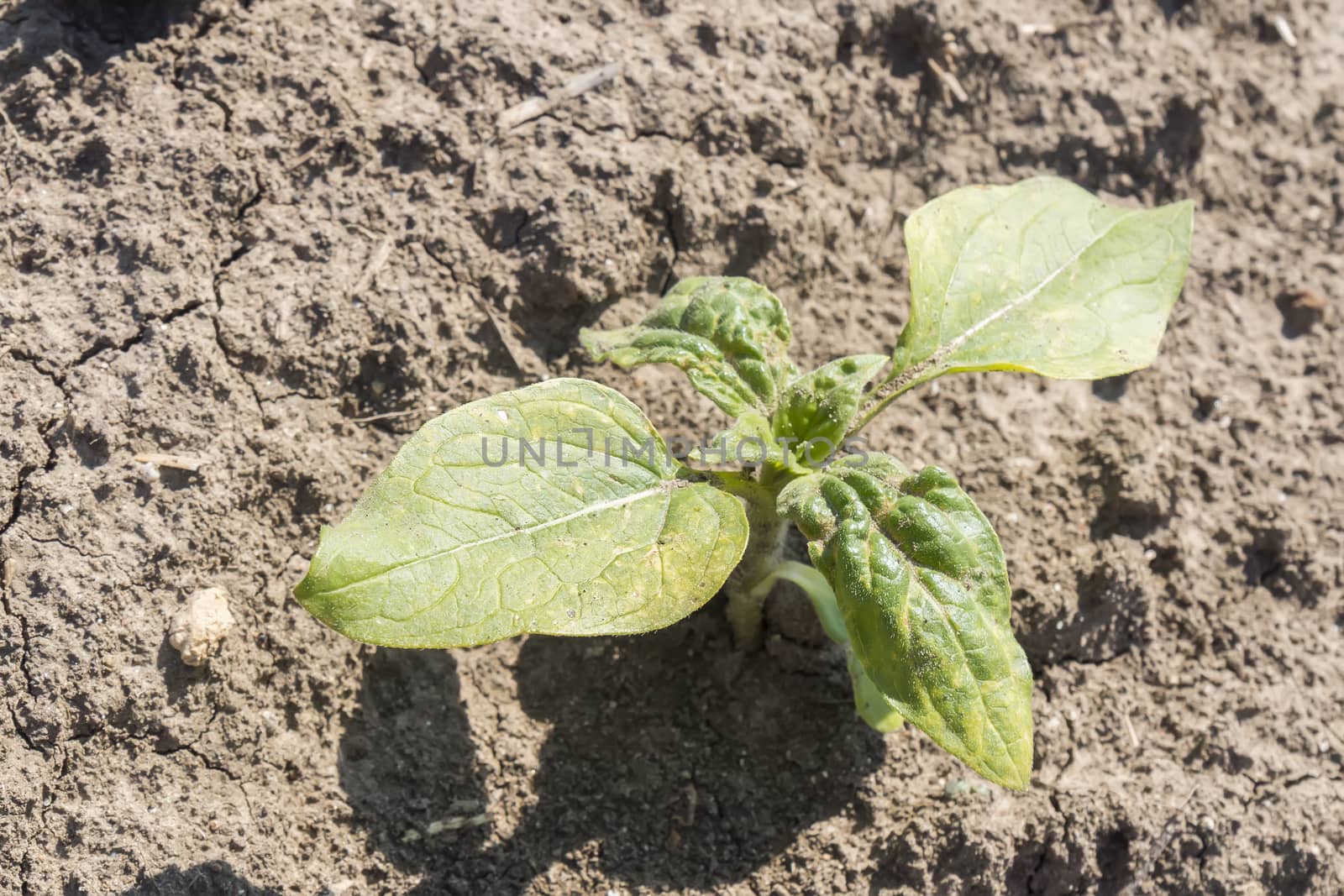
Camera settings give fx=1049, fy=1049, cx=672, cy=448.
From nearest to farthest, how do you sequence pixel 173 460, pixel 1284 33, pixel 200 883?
1. pixel 200 883
2. pixel 173 460
3. pixel 1284 33

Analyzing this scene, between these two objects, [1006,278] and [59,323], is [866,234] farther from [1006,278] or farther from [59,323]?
[59,323]

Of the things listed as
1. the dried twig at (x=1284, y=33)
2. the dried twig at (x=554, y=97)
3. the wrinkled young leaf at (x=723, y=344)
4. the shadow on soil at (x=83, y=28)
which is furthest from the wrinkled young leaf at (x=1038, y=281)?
the shadow on soil at (x=83, y=28)

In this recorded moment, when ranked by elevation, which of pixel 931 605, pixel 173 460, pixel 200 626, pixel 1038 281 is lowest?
pixel 200 626

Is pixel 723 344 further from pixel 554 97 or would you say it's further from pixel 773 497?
pixel 554 97

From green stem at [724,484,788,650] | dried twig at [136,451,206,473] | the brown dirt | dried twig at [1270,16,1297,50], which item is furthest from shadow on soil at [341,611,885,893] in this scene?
dried twig at [1270,16,1297,50]

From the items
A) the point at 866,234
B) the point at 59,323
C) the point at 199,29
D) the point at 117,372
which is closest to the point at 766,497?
the point at 866,234

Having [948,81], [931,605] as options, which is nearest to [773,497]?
[931,605]

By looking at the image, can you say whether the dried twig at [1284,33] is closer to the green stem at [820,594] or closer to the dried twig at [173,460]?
the green stem at [820,594]
